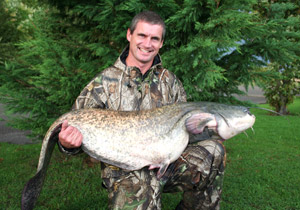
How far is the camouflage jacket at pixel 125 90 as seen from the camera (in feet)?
9.63

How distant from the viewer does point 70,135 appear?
2314 millimetres

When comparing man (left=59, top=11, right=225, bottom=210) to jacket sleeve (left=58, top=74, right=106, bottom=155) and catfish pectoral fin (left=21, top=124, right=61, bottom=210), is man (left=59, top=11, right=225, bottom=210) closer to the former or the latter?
jacket sleeve (left=58, top=74, right=106, bottom=155)

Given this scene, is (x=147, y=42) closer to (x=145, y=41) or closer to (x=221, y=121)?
(x=145, y=41)

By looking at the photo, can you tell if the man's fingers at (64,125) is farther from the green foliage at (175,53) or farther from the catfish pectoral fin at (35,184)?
the green foliage at (175,53)

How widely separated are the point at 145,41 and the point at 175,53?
1.67 metres

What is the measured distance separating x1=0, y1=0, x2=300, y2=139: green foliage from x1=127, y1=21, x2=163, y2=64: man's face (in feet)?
3.77

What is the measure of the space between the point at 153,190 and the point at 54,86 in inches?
116

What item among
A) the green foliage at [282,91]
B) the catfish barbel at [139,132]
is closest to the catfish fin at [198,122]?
the catfish barbel at [139,132]

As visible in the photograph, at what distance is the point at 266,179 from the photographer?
5.23 m

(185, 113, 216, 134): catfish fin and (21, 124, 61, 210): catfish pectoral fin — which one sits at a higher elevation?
(185, 113, 216, 134): catfish fin

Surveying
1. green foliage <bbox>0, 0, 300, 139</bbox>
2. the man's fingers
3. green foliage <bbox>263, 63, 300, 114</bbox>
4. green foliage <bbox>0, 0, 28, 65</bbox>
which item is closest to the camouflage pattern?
the man's fingers

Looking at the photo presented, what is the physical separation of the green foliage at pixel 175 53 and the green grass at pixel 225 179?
1.08 m

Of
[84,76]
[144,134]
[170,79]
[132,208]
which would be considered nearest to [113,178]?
[132,208]

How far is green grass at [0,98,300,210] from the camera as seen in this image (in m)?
4.12
